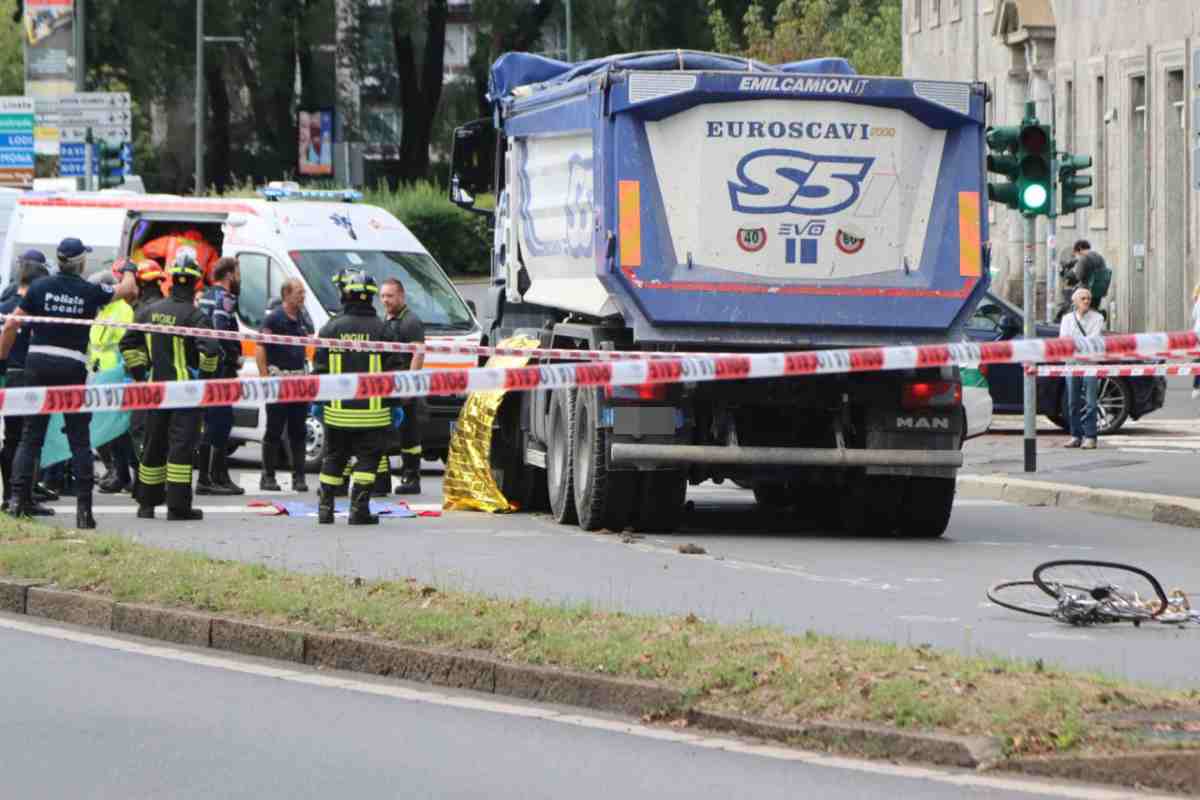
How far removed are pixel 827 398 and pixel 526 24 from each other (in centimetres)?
5085

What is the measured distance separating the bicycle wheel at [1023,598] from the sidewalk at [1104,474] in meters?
5.88

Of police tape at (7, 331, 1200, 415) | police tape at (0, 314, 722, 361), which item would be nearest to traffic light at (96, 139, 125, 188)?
police tape at (0, 314, 722, 361)

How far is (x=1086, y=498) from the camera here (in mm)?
19297

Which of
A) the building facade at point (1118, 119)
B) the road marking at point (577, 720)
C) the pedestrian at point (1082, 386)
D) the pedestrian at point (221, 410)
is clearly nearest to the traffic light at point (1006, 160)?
the pedestrian at point (1082, 386)

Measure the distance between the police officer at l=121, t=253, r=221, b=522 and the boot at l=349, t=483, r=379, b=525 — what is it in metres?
1.19

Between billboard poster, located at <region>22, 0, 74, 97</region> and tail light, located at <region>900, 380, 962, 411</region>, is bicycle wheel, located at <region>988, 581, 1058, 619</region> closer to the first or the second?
tail light, located at <region>900, 380, 962, 411</region>

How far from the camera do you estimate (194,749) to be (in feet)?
27.9

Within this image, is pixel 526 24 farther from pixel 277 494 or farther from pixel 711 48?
pixel 277 494

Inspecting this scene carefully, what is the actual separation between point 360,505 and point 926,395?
378 centimetres

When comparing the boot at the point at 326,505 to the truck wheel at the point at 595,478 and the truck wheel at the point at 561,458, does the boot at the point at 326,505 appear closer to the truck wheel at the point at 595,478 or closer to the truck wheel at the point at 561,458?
the truck wheel at the point at 561,458

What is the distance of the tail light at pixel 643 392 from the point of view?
15.9m

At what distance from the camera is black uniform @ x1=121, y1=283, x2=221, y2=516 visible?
1705 cm

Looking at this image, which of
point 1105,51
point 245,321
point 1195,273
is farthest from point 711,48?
point 245,321

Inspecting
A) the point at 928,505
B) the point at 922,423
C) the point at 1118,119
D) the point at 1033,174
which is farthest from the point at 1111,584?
the point at 1118,119
